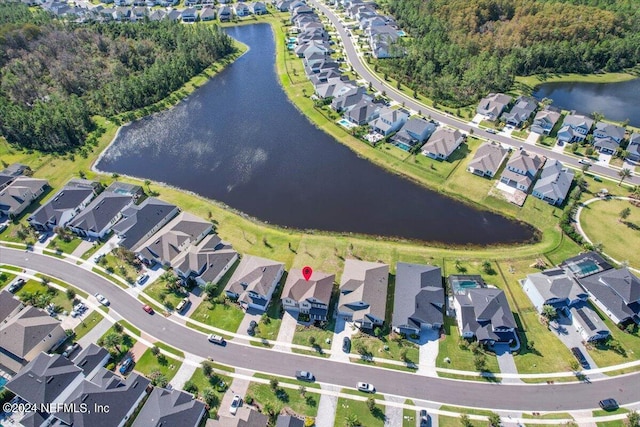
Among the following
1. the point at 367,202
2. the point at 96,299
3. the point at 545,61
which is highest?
the point at 545,61

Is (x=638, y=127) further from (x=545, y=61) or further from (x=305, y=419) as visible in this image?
(x=305, y=419)

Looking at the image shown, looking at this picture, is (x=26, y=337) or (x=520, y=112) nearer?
(x=26, y=337)

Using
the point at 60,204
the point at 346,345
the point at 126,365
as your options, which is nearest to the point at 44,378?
the point at 126,365

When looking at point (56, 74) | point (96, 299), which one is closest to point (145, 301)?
point (96, 299)

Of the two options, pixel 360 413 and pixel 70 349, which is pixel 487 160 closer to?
pixel 360 413

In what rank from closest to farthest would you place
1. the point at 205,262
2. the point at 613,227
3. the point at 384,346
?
the point at 384,346 < the point at 205,262 < the point at 613,227

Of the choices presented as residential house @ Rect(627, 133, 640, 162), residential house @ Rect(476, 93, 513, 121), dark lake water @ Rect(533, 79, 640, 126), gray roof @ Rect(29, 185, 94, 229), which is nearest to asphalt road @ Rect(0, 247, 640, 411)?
gray roof @ Rect(29, 185, 94, 229)

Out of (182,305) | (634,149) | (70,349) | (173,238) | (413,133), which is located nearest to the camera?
(70,349)

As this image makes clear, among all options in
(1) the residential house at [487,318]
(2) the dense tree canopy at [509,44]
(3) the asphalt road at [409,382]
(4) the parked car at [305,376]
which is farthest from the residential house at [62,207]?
(2) the dense tree canopy at [509,44]
